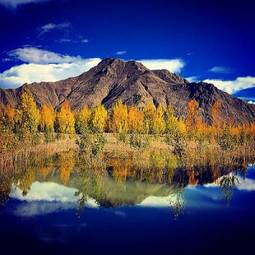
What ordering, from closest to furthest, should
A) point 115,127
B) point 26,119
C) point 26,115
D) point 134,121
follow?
1. point 26,119
2. point 26,115
3. point 115,127
4. point 134,121

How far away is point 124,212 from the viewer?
2072 centimetres

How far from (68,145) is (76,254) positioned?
4191cm

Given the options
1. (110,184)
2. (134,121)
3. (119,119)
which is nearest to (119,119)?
(119,119)

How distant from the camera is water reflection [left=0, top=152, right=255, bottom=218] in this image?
22828 mm

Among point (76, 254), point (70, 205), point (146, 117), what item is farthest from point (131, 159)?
point (146, 117)

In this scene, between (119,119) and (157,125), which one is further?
(119,119)

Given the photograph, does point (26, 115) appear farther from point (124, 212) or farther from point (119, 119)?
point (119, 119)

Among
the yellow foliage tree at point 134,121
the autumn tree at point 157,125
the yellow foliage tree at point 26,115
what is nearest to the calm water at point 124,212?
the yellow foliage tree at point 26,115

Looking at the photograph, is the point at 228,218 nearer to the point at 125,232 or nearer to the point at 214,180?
the point at 125,232

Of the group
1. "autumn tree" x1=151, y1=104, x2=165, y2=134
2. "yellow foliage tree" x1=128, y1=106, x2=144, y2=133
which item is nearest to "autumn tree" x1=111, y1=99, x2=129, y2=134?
"yellow foliage tree" x1=128, y1=106, x2=144, y2=133

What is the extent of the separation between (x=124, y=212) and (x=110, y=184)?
788 cm

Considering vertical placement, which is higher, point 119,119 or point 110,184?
point 119,119

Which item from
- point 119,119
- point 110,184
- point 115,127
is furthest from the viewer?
point 119,119

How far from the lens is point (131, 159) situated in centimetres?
4403
